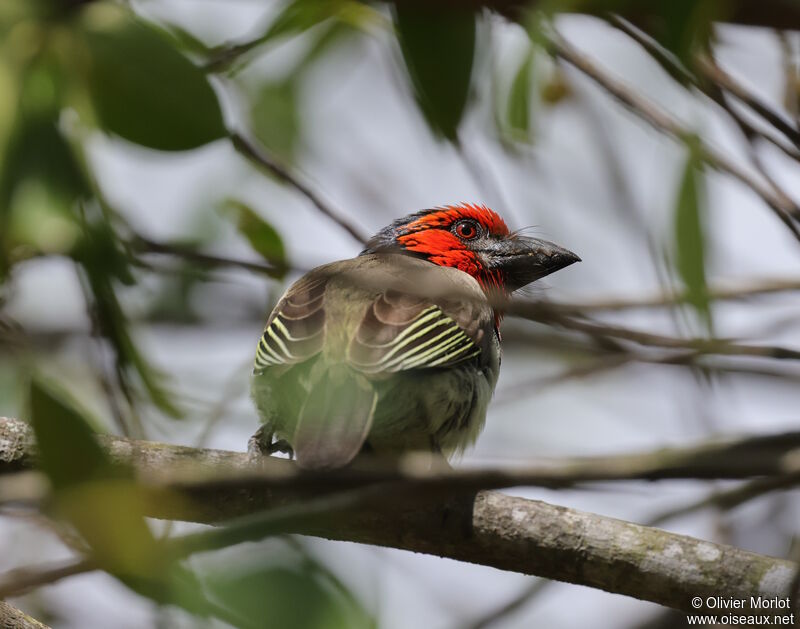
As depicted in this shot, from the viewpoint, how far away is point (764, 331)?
3.37 m

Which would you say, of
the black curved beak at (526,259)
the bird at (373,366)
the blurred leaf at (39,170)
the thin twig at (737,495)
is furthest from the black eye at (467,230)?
the blurred leaf at (39,170)

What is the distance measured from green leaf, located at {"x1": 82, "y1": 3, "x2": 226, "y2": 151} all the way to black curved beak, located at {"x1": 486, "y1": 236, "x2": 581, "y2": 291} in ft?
10.0

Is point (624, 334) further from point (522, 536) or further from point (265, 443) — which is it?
point (265, 443)

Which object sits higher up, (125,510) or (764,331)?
(764,331)

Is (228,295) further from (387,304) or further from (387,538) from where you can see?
(387,538)

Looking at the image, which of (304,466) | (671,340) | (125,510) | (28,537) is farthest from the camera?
(28,537)

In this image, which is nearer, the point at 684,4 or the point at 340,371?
the point at 684,4

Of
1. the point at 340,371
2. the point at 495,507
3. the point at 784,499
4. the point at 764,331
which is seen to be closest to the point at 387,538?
the point at 495,507

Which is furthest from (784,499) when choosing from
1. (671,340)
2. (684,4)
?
(684,4)

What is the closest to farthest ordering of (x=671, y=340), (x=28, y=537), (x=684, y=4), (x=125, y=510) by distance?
(x=125, y=510) < (x=684, y=4) < (x=671, y=340) < (x=28, y=537)

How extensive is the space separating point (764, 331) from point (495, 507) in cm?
127

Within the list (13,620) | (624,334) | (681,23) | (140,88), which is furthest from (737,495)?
(13,620)

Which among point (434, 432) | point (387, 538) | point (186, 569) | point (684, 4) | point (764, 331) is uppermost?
point (764, 331)

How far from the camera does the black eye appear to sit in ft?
15.8
